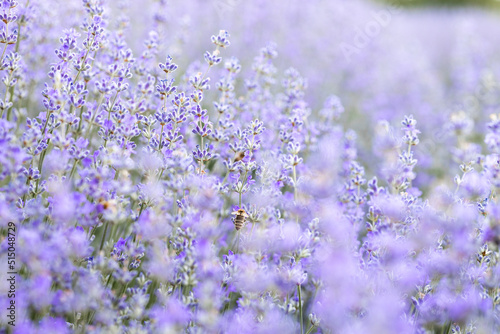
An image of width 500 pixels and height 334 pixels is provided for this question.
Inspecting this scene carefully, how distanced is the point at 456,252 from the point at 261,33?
439 cm

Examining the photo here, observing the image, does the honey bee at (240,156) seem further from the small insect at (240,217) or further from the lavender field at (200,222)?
the small insect at (240,217)

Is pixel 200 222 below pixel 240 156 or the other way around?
below

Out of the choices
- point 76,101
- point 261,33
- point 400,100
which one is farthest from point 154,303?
point 400,100

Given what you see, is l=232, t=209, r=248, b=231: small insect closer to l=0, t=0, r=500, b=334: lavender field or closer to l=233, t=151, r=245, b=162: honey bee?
l=0, t=0, r=500, b=334: lavender field

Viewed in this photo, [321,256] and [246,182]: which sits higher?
[246,182]

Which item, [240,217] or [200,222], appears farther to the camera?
[240,217]

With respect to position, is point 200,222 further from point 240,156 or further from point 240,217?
point 240,156

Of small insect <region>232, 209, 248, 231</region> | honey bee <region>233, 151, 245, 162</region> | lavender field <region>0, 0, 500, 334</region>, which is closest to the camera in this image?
lavender field <region>0, 0, 500, 334</region>

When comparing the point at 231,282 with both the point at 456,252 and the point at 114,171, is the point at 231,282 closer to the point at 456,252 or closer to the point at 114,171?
the point at 114,171

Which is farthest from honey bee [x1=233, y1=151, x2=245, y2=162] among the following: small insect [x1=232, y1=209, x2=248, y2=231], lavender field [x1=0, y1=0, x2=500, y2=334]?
small insect [x1=232, y1=209, x2=248, y2=231]

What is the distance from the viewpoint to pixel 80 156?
1763 mm

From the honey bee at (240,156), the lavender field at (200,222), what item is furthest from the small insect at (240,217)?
the honey bee at (240,156)

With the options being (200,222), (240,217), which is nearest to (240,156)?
(240,217)

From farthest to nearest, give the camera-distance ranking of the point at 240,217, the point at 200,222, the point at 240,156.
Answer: the point at 240,156 < the point at 240,217 < the point at 200,222
